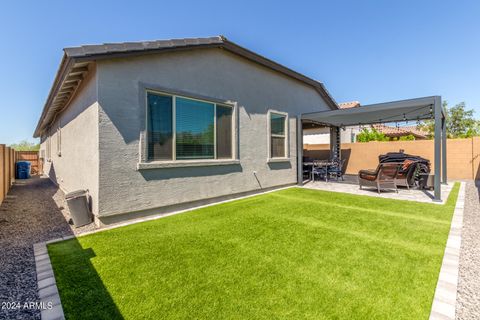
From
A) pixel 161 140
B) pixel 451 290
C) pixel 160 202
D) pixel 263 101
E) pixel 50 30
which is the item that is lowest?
pixel 451 290

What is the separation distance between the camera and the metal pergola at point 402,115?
726 cm

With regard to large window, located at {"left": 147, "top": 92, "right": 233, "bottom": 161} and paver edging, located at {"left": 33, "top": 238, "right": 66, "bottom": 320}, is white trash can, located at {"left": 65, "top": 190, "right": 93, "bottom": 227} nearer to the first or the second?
paver edging, located at {"left": 33, "top": 238, "right": 66, "bottom": 320}

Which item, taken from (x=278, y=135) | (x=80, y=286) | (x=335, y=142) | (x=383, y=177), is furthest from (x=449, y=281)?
(x=335, y=142)

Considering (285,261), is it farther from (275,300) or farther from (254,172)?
(254,172)

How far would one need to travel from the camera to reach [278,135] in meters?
9.88

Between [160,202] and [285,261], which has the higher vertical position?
[160,202]

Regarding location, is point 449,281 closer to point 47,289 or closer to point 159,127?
point 47,289

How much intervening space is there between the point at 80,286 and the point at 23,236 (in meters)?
3.27

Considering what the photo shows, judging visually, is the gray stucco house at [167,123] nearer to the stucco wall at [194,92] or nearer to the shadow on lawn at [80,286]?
the stucco wall at [194,92]

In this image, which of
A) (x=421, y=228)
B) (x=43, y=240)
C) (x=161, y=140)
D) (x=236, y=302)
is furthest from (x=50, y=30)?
(x=421, y=228)

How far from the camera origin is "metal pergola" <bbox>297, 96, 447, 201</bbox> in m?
7.26

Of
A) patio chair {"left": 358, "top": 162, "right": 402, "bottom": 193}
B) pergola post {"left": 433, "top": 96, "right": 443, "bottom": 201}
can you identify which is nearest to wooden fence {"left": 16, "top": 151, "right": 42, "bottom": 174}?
patio chair {"left": 358, "top": 162, "right": 402, "bottom": 193}

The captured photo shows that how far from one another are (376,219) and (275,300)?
429 centimetres

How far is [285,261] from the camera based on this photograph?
3572 mm
